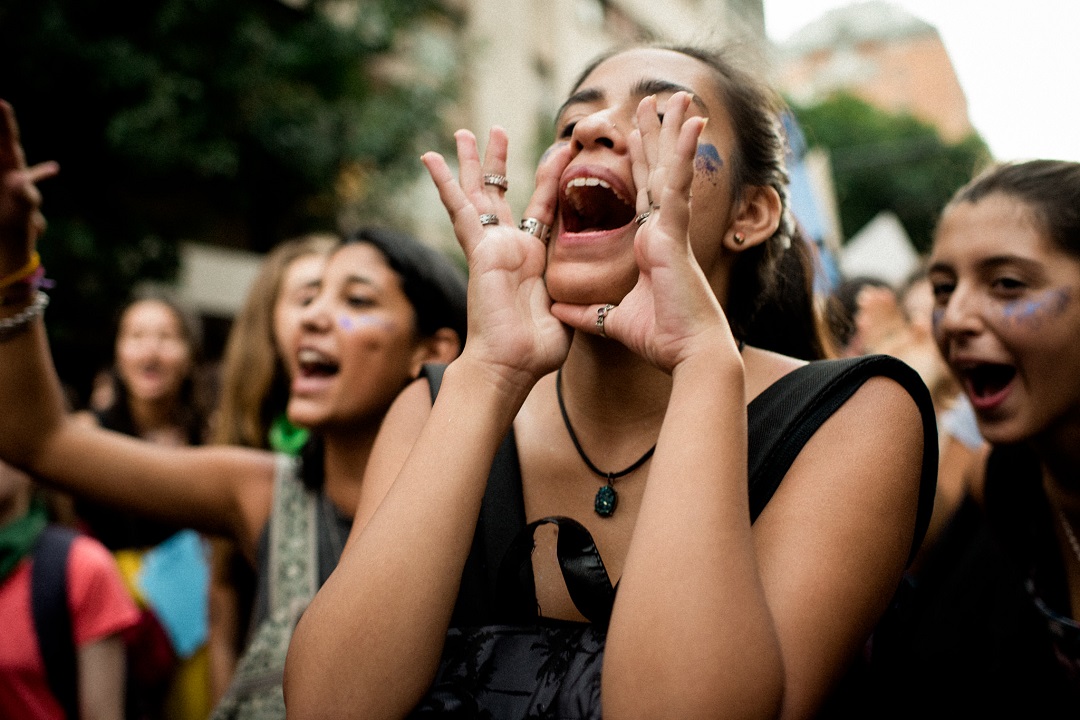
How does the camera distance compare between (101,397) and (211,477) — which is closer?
(211,477)

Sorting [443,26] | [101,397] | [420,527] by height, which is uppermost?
[443,26]

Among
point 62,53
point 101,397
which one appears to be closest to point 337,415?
point 101,397

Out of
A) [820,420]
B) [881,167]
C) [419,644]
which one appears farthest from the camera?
[881,167]

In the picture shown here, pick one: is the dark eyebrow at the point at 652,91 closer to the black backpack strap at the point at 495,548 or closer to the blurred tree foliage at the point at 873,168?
the black backpack strap at the point at 495,548

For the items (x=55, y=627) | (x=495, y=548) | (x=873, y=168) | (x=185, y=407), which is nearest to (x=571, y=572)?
(x=495, y=548)

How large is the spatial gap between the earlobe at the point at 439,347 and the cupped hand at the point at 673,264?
128 centimetres

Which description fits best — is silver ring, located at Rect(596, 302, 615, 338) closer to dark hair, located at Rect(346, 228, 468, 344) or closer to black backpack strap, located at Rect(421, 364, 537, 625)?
black backpack strap, located at Rect(421, 364, 537, 625)

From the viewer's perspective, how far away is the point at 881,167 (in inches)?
1364

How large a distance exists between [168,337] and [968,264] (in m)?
3.83

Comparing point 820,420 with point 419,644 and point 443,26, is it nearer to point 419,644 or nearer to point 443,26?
point 419,644

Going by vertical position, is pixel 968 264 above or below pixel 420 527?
above

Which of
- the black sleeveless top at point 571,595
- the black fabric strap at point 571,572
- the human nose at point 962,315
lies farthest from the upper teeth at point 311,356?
the human nose at point 962,315

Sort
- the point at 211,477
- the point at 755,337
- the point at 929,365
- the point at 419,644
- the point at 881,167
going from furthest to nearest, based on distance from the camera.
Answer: the point at 881,167 < the point at 929,365 < the point at 211,477 < the point at 755,337 < the point at 419,644

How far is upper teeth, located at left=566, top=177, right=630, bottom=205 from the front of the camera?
5.87 feet
